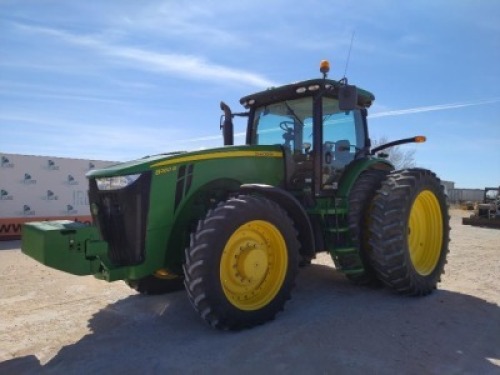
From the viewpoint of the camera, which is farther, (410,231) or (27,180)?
(27,180)

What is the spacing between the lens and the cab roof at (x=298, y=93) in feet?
19.2

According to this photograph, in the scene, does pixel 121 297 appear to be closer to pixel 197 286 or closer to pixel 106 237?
pixel 106 237

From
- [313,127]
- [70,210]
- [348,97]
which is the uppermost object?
[348,97]

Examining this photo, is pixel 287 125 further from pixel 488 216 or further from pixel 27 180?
pixel 488 216

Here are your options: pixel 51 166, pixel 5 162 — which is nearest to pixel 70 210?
pixel 51 166

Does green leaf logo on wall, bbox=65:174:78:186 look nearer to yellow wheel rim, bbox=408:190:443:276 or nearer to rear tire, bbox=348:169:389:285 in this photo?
rear tire, bbox=348:169:389:285

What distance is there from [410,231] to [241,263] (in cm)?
288

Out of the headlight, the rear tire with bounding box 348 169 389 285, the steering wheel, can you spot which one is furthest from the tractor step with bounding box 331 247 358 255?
the headlight

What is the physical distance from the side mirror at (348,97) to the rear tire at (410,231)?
1.15 m

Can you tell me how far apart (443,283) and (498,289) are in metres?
0.71

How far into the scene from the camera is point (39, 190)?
47.2 ft

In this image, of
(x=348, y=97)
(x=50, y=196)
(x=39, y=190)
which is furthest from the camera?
(x=50, y=196)

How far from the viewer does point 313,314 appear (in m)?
4.98

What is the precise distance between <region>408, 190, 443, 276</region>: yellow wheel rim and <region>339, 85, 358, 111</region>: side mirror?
1.83 m
